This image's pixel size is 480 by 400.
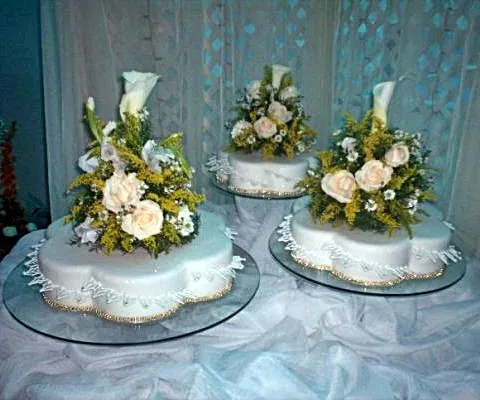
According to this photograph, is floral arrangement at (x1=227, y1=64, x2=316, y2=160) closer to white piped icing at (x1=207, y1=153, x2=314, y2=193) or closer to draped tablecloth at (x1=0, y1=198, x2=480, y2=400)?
white piped icing at (x1=207, y1=153, x2=314, y2=193)

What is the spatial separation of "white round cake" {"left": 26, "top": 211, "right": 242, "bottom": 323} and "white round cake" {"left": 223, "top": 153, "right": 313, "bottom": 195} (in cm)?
56

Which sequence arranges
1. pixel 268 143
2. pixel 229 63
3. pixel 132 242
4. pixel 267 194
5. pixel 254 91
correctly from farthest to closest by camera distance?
pixel 229 63, pixel 254 91, pixel 268 143, pixel 267 194, pixel 132 242

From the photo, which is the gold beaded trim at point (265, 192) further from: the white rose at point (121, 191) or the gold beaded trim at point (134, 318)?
the white rose at point (121, 191)

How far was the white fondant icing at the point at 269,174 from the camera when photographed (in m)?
2.04

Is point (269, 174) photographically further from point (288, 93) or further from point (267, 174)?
point (288, 93)

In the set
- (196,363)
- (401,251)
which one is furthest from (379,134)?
(196,363)

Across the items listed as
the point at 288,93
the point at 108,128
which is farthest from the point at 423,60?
the point at 108,128

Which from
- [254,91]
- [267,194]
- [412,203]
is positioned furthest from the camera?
[254,91]

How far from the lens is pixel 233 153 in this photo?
220 cm

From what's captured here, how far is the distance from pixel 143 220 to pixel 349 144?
2.43ft

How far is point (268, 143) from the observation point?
2.13 meters

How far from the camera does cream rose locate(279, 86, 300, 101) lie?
2.18 metres

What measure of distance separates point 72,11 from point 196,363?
1.78 m

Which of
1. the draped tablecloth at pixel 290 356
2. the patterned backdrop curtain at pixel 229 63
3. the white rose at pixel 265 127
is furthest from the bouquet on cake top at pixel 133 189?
the patterned backdrop curtain at pixel 229 63
